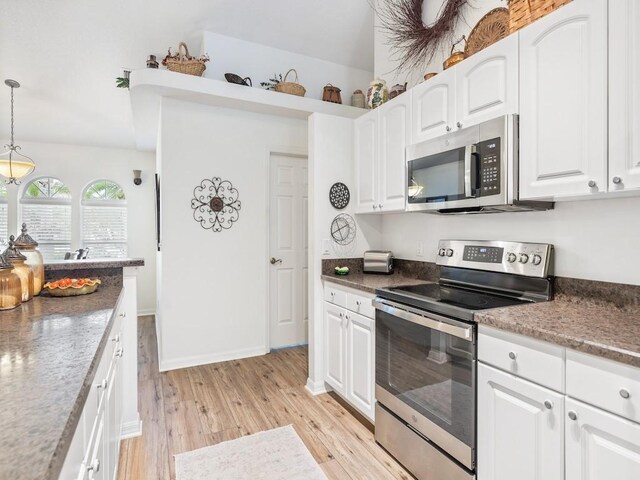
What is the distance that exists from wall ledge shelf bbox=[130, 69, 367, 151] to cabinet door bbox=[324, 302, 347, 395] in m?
1.99

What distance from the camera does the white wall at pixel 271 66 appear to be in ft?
11.2

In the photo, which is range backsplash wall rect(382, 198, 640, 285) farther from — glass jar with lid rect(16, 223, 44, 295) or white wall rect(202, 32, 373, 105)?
white wall rect(202, 32, 373, 105)

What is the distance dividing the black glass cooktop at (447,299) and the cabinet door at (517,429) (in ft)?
0.82

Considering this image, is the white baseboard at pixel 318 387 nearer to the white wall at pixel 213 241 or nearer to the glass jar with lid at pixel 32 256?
the white wall at pixel 213 241

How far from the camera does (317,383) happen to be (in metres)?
2.74

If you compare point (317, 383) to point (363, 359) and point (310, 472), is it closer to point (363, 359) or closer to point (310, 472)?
point (363, 359)

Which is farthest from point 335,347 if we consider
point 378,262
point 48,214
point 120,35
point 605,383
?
point 48,214

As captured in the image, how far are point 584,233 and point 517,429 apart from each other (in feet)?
3.14

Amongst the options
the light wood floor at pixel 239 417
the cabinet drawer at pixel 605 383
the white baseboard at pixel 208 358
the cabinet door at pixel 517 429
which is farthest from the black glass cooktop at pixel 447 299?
the white baseboard at pixel 208 358

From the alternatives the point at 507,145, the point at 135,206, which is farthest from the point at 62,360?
the point at 135,206

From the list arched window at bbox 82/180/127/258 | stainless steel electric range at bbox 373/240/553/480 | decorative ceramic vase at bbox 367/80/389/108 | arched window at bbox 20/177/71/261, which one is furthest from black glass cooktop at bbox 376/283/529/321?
arched window at bbox 20/177/71/261

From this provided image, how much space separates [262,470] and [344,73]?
390 centimetres

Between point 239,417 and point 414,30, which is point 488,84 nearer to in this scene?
point 414,30

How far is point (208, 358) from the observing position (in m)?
3.37
